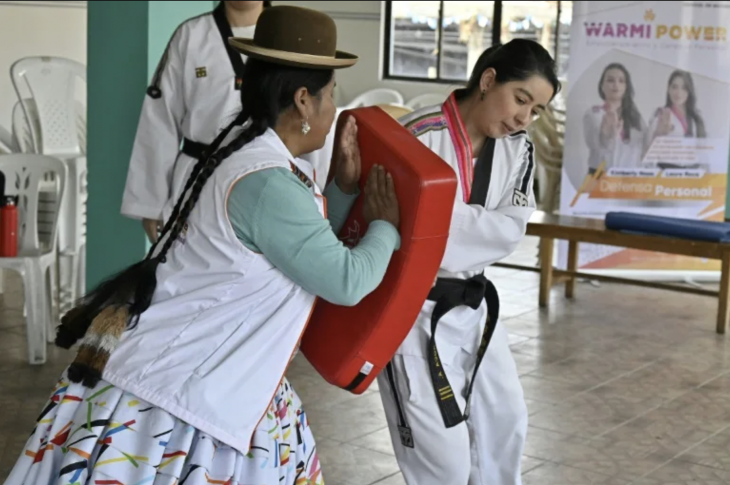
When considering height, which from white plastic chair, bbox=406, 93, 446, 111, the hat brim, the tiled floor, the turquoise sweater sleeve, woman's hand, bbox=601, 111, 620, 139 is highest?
the hat brim

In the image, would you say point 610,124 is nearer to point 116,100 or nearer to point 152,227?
point 116,100

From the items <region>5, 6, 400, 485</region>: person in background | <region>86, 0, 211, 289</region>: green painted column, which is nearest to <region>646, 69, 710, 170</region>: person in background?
<region>86, 0, 211, 289</region>: green painted column

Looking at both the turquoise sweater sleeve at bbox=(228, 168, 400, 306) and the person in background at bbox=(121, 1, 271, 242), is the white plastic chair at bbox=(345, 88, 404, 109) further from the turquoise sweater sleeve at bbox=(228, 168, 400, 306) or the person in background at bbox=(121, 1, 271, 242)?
the turquoise sweater sleeve at bbox=(228, 168, 400, 306)

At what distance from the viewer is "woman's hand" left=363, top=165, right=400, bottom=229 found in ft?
6.77

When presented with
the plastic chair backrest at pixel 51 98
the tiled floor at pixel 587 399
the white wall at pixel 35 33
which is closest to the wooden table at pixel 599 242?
the tiled floor at pixel 587 399

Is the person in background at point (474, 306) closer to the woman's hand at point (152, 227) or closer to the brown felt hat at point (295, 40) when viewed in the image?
the brown felt hat at point (295, 40)

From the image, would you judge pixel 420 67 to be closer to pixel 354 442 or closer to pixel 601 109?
pixel 601 109

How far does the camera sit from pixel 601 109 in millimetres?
6332

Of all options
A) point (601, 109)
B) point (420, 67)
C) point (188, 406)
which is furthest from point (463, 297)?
point (420, 67)

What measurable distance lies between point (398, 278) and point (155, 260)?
439 mm

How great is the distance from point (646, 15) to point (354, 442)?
3.63 meters

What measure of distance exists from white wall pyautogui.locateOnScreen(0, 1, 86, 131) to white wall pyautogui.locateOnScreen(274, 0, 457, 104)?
2.13m

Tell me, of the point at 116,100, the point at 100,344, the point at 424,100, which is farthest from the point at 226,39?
the point at 424,100

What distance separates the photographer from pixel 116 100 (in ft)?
14.5
